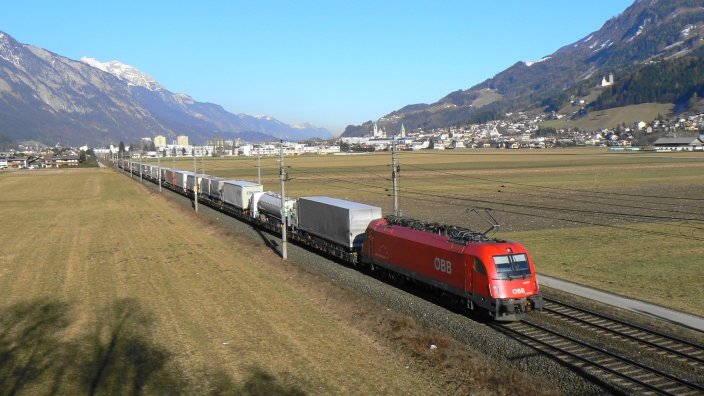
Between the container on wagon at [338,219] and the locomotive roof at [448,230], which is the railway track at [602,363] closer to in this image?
the locomotive roof at [448,230]

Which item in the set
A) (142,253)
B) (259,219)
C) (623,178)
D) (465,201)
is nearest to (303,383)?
(142,253)

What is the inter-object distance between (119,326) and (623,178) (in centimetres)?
9413

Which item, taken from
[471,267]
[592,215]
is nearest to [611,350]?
[471,267]

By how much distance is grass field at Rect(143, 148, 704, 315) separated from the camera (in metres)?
31.6

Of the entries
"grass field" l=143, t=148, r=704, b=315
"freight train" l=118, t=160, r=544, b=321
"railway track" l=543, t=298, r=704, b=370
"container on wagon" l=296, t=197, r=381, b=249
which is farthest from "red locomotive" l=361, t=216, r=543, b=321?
"grass field" l=143, t=148, r=704, b=315

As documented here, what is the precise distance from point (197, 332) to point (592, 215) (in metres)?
43.8

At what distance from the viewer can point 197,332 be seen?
22.4 metres

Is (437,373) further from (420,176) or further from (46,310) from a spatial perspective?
(420,176)

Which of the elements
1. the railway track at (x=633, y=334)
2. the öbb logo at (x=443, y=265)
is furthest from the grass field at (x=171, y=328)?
the railway track at (x=633, y=334)

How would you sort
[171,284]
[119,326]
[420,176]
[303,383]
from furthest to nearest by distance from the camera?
1. [420,176]
2. [171,284]
3. [119,326]
4. [303,383]

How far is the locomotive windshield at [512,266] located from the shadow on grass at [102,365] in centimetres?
975

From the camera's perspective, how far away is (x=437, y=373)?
60.0ft

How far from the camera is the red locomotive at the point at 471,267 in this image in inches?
900

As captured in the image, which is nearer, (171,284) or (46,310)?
(46,310)
